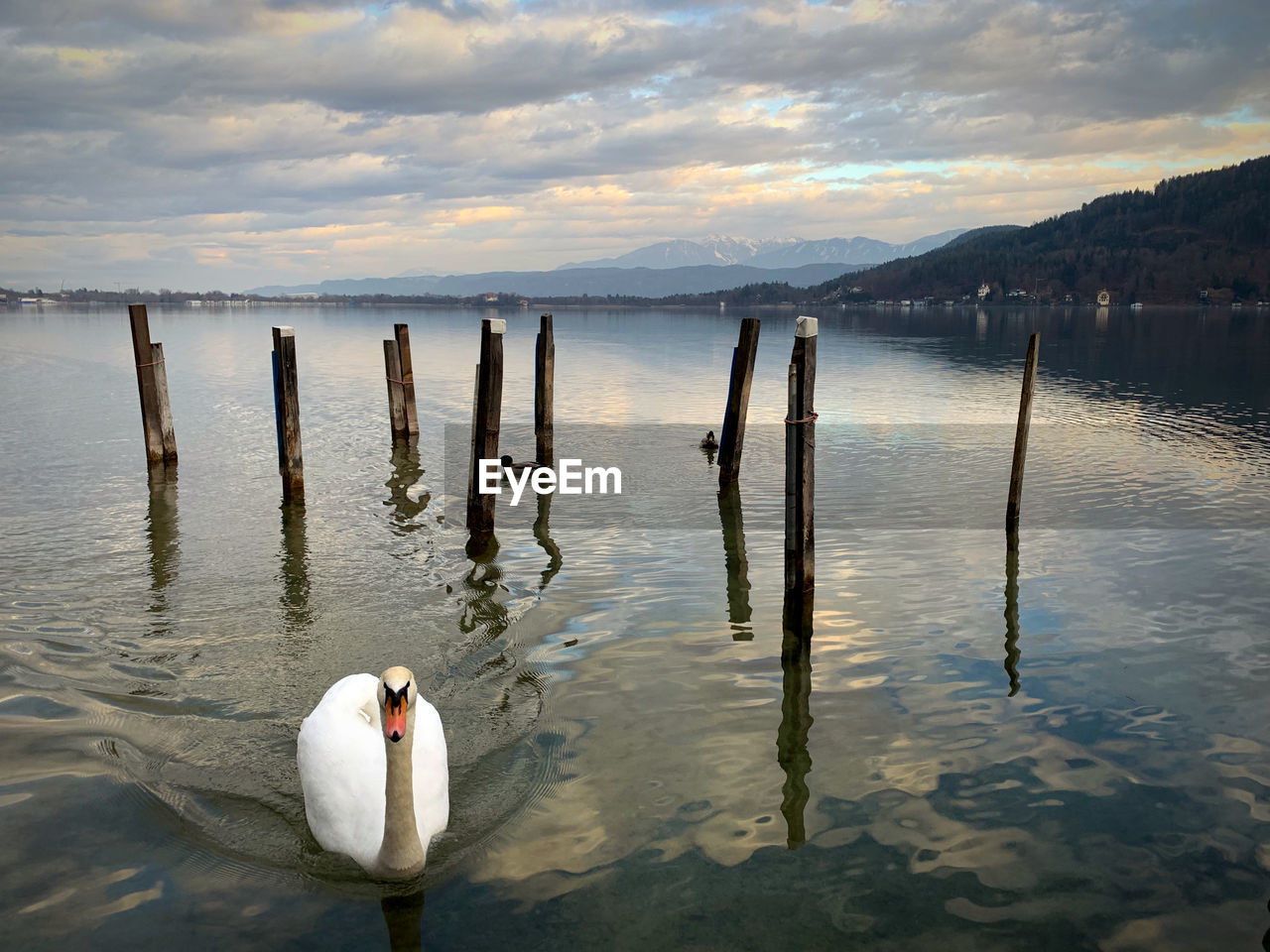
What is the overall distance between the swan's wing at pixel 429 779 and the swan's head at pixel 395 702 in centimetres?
54

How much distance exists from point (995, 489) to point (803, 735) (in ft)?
42.9

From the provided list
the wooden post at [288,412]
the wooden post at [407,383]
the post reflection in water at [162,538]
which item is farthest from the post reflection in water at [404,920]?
the wooden post at [407,383]

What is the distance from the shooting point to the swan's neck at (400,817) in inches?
235

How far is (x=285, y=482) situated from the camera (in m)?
A: 18.1

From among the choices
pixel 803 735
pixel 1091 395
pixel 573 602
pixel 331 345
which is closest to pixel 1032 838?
pixel 803 735

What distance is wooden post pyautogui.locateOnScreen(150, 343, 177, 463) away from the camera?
19.8 metres

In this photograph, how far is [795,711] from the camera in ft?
30.3

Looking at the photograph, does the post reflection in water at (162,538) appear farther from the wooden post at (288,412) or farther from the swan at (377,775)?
the swan at (377,775)

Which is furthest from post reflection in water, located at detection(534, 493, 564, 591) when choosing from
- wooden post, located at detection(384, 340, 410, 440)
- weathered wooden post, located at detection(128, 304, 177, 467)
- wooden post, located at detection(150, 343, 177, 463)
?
wooden post, located at detection(150, 343, 177, 463)

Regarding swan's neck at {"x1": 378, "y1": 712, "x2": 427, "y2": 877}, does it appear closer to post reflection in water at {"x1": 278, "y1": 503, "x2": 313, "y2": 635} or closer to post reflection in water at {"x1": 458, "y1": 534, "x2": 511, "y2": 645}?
post reflection in water at {"x1": 458, "y1": 534, "x2": 511, "y2": 645}

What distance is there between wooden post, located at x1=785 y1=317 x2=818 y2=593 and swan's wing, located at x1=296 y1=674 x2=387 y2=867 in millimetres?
5613

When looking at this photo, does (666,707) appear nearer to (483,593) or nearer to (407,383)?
(483,593)

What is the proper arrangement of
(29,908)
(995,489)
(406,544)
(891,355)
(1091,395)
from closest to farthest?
(29,908)
(406,544)
(995,489)
(1091,395)
(891,355)

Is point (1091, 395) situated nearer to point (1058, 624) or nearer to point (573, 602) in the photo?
point (1058, 624)
